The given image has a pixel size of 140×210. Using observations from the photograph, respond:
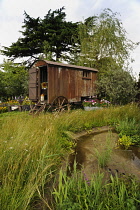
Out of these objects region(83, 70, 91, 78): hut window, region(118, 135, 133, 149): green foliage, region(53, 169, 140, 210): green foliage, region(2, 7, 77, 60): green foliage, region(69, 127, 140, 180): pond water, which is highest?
region(2, 7, 77, 60): green foliage

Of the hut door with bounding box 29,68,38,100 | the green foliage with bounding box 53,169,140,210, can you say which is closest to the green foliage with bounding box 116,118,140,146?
the green foliage with bounding box 53,169,140,210

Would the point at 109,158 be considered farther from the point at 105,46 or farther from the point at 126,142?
the point at 105,46

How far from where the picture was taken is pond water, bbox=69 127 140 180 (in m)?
2.83

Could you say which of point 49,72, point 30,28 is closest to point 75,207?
point 49,72

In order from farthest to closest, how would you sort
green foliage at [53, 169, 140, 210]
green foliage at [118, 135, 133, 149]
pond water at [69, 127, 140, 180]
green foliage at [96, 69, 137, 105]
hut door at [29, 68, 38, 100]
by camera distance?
green foliage at [96, 69, 137, 105]
hut door at [29, 68, 38, 100]
green foliage at [118, 135, 133, 149]
pond water at [69, 127, 140, 180]
green foliage at [53, 169, 140, 210]

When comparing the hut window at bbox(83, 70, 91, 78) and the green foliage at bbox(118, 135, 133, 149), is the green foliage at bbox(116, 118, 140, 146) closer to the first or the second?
the green foliage at bbox(118, 135, 133, 149)

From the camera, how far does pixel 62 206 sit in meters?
1.64

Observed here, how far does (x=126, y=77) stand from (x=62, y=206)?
11.4 m

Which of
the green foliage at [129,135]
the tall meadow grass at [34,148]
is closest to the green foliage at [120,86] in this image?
the tall meadow grass at [34,148]

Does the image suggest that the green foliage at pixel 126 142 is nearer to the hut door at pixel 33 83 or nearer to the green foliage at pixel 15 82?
the hut door at pixel 33 83

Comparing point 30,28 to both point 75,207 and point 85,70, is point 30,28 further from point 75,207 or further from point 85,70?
point 75,207

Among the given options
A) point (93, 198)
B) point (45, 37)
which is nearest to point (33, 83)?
point (93, 198)

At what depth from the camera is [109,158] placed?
3189 millimetres

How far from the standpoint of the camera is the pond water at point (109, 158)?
2828 millimetres
